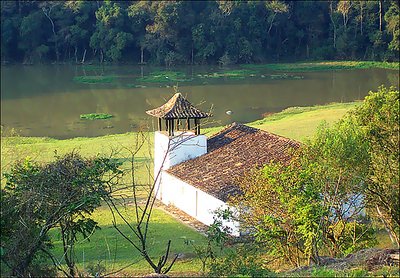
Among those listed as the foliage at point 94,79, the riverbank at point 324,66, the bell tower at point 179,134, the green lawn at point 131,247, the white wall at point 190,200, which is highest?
the bell tower at point 179,134

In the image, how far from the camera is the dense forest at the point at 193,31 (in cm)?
6181

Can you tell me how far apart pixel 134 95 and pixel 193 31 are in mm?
17182

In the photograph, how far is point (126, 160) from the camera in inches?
1073

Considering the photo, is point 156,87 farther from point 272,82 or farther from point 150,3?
point 150,3

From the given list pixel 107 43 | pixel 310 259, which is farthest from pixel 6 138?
pixel 107 43

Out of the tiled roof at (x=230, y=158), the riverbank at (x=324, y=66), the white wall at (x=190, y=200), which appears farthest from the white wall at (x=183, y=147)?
the riverbank at (x=324, y=66)

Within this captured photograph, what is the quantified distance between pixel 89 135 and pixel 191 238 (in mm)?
17809

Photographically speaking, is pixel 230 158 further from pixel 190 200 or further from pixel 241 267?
pixel 241 267

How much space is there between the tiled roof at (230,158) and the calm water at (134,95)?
505 inches

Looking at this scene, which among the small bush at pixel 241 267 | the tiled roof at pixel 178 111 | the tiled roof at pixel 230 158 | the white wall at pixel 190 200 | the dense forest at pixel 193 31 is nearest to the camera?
the small bush at pixel 241 267

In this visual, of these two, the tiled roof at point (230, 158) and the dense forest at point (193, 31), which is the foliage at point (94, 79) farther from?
the tiled roof at point (230, 158)

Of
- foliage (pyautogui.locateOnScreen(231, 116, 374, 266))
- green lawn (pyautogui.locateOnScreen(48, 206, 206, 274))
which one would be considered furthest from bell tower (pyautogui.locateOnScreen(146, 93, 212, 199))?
foliage (pyautogui.locateOnScreen(231, 116, 374, 266))

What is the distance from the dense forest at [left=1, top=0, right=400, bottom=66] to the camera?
6181 centimetres

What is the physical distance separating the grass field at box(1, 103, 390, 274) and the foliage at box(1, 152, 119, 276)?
6.20ft
